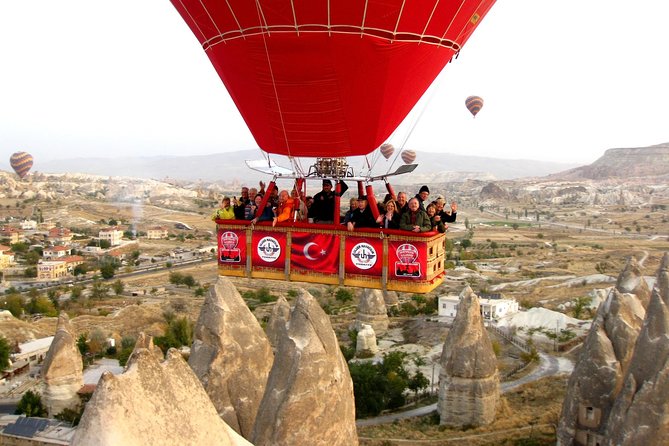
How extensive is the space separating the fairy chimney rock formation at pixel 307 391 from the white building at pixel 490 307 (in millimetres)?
17741

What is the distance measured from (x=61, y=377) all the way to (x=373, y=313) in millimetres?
12398

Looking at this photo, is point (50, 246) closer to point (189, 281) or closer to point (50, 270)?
point (50, 270)

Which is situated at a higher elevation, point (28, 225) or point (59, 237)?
point (28, 225)

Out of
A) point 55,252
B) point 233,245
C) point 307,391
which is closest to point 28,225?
point 55,252

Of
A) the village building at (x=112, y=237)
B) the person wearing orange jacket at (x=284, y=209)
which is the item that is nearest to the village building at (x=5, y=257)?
the village building at (x=112, y=237)

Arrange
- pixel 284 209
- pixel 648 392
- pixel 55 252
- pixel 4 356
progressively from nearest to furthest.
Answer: pixel 284 209 → pixel 648 392 → pixel 4 356 → pixel 55 252

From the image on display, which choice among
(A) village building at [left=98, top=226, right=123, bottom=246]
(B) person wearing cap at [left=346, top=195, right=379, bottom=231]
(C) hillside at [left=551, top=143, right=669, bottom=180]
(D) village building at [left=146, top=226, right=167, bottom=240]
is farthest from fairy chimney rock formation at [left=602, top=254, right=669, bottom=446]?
(C) hillside at [left=551, top=143, right=669, bottom=180]

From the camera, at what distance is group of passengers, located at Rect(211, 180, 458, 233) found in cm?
720

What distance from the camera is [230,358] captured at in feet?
31.7

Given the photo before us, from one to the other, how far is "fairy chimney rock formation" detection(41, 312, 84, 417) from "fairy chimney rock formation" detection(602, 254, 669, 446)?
12.1 metres

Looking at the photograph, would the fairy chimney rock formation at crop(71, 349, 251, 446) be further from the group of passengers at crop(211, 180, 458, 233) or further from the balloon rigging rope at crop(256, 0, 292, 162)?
the balloon rigging rope at crop(256, 0, 292, 162)

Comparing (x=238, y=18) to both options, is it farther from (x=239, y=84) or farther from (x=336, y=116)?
(x=336, y=116)

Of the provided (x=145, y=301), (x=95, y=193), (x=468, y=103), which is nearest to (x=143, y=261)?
(x=145, y=301)

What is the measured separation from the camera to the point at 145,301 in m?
32.2
